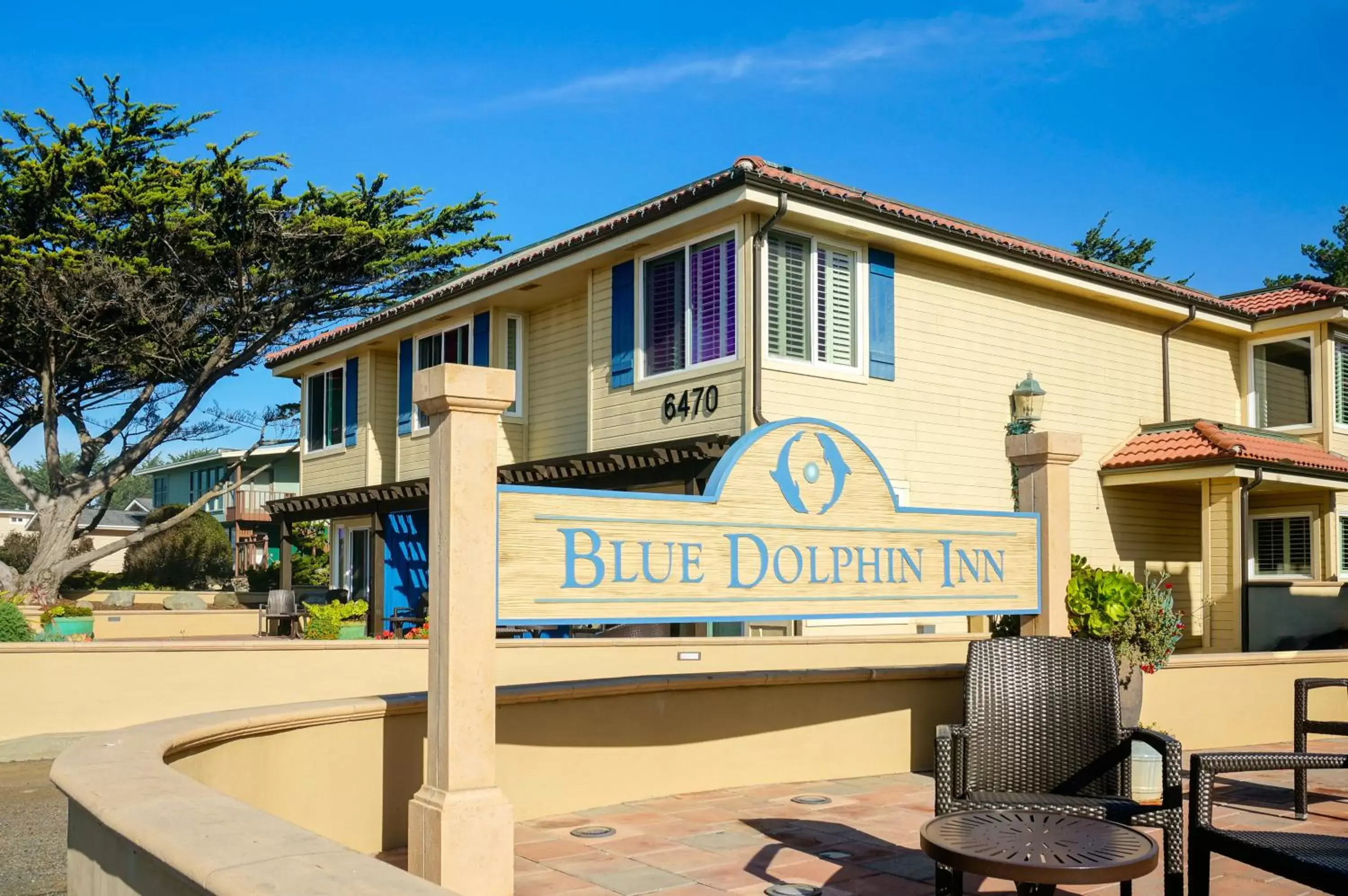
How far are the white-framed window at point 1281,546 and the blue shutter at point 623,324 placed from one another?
10087 millimetres

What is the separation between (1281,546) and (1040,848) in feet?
56.0

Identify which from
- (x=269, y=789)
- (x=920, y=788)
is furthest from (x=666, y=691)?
(x=269, y=789)

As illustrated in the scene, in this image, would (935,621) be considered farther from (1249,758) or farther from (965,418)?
(1249,758)

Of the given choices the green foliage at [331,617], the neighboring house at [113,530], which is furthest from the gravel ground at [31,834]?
the neighboring house at [113,530]

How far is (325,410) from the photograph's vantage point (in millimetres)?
22641

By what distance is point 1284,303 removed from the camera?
734 inches

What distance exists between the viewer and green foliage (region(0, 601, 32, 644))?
41.4 ft

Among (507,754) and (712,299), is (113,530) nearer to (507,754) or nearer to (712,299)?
(712,299)

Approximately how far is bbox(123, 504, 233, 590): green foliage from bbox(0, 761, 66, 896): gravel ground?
92.9ft

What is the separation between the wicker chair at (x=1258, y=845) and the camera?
136 inches

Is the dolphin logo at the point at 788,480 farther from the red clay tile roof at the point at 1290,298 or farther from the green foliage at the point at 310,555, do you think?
the green foliage at the point at 310,555

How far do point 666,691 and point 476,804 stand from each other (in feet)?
6.85

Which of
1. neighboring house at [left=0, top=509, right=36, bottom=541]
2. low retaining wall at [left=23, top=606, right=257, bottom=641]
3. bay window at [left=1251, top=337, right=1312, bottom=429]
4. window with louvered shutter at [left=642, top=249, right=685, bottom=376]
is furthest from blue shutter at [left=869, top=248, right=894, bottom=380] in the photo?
neighboring house at [left=0, top=509, right=36, bottom=541]

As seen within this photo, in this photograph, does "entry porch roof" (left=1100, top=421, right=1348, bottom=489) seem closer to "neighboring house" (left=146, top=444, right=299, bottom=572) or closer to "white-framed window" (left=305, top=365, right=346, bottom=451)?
"white-framed window" (left=305, top=365, right=346, bottom=451)
